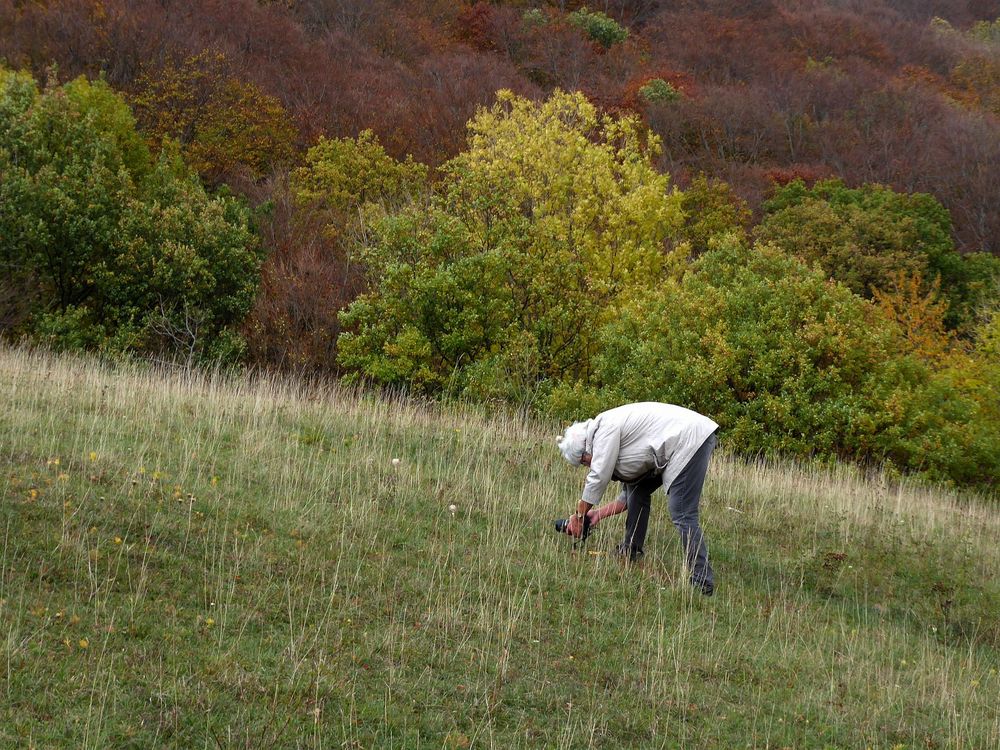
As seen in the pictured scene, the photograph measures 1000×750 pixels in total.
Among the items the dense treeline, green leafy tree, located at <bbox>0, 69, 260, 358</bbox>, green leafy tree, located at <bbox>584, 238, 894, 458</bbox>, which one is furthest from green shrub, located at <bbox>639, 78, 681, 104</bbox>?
green leafy tree, located at <bbox>584, 238, 894, 458</bbox>

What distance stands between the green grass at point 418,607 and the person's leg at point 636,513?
19 centimetres

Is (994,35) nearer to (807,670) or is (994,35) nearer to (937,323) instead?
(937,323)

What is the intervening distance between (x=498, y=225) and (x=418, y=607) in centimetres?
1508

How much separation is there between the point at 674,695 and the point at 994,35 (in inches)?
4310

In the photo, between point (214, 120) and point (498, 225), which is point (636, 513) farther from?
point (214, 120)

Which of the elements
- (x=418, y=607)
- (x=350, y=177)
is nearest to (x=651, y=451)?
(x=418, y=607)

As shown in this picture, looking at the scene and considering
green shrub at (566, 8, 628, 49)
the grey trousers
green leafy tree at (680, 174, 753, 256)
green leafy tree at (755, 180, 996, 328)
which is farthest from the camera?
green shrub at (566, 8, 628, 49)

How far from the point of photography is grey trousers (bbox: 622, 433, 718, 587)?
24.9ft

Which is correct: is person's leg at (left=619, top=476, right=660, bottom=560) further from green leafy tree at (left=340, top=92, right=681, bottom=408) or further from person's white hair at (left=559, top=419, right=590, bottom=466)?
green leafy tree at (left=340, top=92, right=681, bottom=408)

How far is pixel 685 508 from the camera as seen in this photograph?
7688 millimetres

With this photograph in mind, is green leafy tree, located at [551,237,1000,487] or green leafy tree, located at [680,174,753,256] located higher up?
green leafy tree, located at [680,174,753,256]

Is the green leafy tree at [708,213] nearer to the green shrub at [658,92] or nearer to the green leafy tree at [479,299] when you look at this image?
the green leafy tree at [479,299]

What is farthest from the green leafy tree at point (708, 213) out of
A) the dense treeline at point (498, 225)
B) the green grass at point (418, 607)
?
the green grass at point (418, 607)

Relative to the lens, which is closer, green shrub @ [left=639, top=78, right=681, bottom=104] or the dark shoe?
the dark shoe
